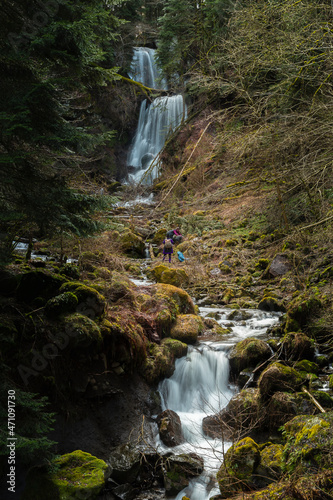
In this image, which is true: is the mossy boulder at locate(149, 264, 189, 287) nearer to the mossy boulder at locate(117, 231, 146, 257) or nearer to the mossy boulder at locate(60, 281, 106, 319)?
the mossy boulder at locate(117, 231, 146, 257)

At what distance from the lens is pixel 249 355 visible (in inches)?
268

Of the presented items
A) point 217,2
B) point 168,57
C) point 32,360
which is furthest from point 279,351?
point 168,57

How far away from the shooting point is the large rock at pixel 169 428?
5.50 metres

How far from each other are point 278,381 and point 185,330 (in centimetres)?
264

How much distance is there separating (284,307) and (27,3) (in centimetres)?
850

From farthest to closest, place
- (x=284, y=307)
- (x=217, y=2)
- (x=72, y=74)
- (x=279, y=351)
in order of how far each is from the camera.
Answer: (x=217, y=2), (x=284, y=307), (x=279, y=351), (x=72, y=74)

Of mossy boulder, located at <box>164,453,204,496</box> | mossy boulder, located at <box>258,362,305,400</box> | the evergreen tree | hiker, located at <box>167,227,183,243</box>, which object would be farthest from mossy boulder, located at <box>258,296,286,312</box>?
the evergreen tree

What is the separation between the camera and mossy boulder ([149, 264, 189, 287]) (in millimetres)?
10812

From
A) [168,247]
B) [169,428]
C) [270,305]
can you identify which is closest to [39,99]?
[169,428]

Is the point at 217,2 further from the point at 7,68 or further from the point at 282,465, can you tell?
the point at 282,465

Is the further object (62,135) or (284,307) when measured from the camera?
(284,307)

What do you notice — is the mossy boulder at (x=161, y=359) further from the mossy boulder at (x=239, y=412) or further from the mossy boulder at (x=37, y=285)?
the mossy boulder at (x=37, y=285)

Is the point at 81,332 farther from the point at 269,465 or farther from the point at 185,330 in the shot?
the point at 185,330

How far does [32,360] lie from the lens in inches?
186
